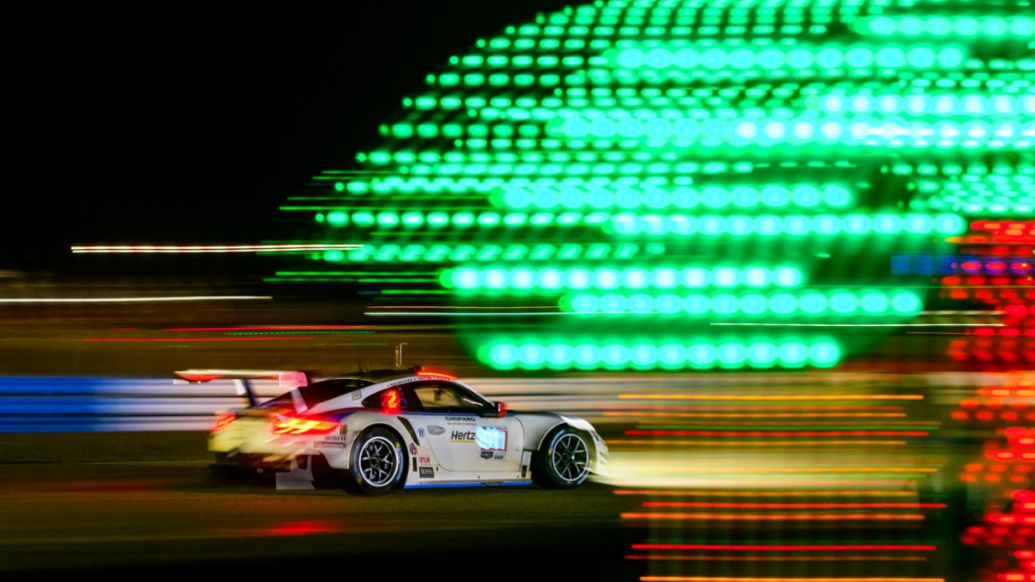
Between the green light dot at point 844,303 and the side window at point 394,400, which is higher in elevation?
the green light dot at point 844,303

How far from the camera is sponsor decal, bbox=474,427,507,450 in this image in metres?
9.04

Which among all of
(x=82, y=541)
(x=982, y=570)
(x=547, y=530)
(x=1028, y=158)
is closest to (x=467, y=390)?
(x=547, y=530)

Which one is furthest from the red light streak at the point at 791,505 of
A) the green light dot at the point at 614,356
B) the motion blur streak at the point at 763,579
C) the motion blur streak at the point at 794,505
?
the green light dot at the point at 614,356

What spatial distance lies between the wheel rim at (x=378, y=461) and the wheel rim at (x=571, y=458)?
127 cm

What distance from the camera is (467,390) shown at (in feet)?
30.2

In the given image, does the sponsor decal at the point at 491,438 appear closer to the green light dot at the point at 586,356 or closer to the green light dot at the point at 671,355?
the green light dot at the point at 586,356

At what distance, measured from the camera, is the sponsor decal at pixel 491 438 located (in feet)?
29.7

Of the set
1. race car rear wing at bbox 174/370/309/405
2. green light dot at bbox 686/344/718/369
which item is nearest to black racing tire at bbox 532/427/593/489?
race car rear wing at bbox 174/370/309/405

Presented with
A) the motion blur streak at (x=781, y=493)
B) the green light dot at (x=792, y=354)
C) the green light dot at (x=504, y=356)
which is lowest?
the motion blur streak at (x=781, y=493)

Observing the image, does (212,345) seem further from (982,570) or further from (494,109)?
(982,570)

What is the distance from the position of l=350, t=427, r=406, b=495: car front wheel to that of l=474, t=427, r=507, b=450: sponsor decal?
593 mm

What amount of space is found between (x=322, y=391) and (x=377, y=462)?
2.09 feet

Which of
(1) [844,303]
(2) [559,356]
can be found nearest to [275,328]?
(2) [559,356]

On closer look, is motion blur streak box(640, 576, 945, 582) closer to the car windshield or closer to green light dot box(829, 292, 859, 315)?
the car windshield
